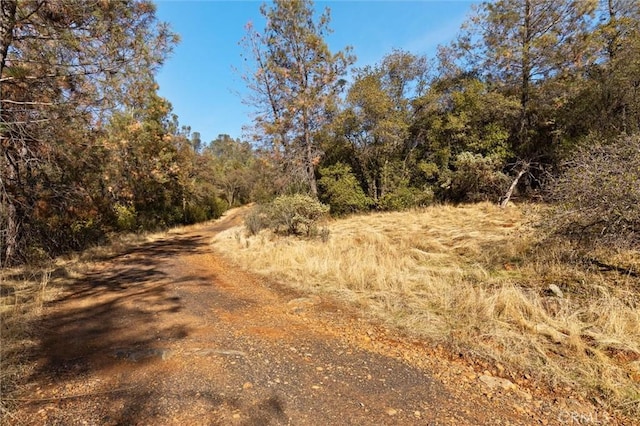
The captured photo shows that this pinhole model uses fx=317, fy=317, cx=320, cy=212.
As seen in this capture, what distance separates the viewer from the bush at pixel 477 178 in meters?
14.2

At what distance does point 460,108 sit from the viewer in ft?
51.1

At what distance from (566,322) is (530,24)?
49.4ft

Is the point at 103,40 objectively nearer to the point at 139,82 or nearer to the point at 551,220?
the point at 139,82

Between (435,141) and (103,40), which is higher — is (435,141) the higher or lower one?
Result: the lower one

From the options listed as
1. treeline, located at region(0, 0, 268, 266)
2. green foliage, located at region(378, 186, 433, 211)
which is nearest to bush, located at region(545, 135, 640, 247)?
treeline, located at region(0, 0, 268, 266)

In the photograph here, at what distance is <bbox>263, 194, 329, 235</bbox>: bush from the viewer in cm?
1060

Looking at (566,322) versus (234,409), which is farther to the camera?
(566,322)

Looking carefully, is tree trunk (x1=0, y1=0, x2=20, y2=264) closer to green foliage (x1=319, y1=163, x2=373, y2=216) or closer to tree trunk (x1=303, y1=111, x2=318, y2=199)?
tree trunk (x1=303, y1=111, x2=318, y2=199)

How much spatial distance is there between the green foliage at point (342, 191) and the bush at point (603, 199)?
37.8 feet

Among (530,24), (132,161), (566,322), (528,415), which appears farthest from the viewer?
(132,161)

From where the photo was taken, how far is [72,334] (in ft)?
13.7

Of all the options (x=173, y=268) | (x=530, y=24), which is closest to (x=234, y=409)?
(x=173, y=268)

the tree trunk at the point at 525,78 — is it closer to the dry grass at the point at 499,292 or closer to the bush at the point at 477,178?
the bush at the point at 477,178

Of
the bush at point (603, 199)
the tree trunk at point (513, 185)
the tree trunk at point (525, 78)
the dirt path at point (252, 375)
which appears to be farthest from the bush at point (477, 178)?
the dirt path at point (252, 375)
